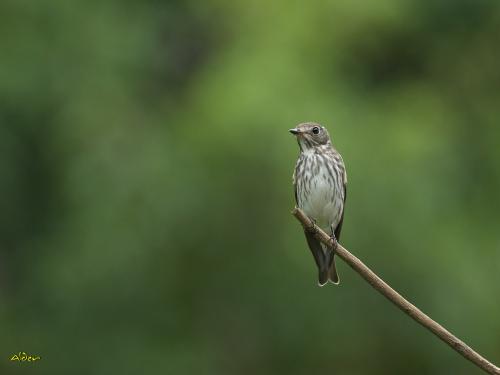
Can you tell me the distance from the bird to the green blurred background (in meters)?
1.58

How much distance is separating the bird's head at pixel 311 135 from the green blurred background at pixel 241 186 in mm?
1884

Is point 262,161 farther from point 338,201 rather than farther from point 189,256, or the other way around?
point 338,201

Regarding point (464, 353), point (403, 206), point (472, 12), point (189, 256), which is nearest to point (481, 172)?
point (403, 206)

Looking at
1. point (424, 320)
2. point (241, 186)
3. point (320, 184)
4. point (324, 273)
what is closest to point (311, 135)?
point (320, 184)

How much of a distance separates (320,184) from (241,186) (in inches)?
92.8

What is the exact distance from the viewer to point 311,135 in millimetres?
6090

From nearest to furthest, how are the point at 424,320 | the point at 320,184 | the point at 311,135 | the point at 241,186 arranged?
the point at 424,320 → the point at 311,135 → the point at 320,184 → the point at 241,186

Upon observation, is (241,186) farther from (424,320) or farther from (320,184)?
(424,320)

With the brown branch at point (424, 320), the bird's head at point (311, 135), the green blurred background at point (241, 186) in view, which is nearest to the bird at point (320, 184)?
the bird's head at point (311, 135)

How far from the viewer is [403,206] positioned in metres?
8.51

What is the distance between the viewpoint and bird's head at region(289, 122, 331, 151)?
599cm

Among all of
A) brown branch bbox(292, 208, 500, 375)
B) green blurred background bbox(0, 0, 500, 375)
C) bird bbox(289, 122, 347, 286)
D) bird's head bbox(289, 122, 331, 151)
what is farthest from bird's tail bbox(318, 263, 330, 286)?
brown branch bbox(292, 208, 500, 375)

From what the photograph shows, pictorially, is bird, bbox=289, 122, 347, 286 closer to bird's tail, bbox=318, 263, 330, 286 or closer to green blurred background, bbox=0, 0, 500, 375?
bird's tail, bbox=318, 263, 330, 286

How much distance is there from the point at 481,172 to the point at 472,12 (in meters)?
2.05
